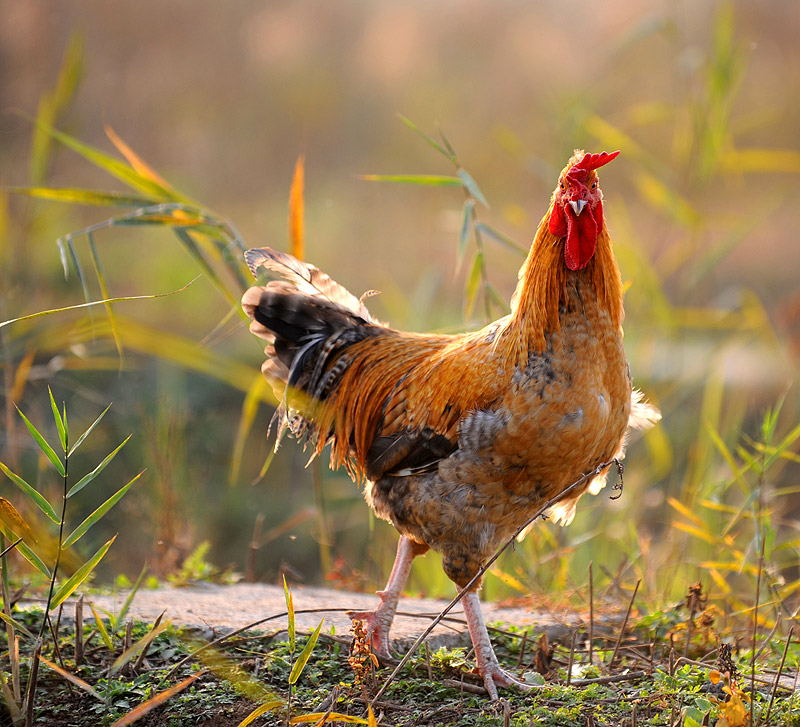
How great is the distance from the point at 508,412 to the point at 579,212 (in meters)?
0.67

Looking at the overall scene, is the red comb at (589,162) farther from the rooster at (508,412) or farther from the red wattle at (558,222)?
the red wattle at (558,222)

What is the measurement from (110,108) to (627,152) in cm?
951

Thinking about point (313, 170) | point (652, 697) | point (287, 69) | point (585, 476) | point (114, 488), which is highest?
point (287, 69)

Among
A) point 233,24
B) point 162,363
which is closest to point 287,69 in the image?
point 233,24

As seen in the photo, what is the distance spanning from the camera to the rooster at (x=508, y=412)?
249cm

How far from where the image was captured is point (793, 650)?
2.83 m

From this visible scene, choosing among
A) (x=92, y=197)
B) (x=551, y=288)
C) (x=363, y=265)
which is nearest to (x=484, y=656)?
(x=551, y=288)

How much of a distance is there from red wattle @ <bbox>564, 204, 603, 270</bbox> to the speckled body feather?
1 cm

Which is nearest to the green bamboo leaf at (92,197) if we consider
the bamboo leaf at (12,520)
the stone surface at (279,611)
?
the bamboo leaf at (12,520)

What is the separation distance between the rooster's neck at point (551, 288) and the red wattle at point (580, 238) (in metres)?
0.05

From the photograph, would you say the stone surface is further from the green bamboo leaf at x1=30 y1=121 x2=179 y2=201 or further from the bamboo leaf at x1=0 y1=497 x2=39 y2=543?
the green bamboo leaf at x1=30 y1=121 x2=179 y2=201

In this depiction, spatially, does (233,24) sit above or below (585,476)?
above

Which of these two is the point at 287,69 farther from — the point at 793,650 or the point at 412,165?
the point at 793,650

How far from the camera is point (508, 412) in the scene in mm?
2523
